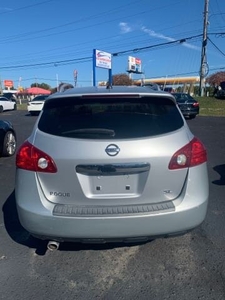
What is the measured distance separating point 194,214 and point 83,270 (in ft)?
3.92

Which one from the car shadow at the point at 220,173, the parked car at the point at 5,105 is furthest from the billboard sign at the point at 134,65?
A: the car shadow at the point at 220,173

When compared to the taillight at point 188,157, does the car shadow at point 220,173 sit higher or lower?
lower

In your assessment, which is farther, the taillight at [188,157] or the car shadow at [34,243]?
the car shadow at [34,243]

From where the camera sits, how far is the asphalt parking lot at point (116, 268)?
2566 millimetres

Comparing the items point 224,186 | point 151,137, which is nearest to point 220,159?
point 224,186

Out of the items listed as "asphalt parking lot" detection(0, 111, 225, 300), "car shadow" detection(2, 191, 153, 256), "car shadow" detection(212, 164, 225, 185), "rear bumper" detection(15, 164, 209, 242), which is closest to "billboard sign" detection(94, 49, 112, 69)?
"car shadow" detection(212, 164, 225, 185)

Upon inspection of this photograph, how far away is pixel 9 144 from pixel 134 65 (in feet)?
160

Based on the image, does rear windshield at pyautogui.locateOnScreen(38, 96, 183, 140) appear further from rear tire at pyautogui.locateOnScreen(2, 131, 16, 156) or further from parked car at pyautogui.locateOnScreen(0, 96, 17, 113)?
parked car at pyautogui.locateOnScreen(0, 96, 17, 113)

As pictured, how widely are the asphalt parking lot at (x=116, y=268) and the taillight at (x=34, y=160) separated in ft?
3.39

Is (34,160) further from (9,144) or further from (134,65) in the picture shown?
(134,65)

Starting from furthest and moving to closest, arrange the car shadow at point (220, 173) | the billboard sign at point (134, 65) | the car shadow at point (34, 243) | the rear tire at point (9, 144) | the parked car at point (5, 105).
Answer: the billboard sign at point (134, 65) → the parked car at point (5, 105) → the rear tire at point (9, 144) → the car shadow at point (220, 173) → the car shadow at point (34, 243)

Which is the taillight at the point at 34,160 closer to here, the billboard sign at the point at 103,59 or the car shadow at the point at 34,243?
the car shadow at the point at 34,243

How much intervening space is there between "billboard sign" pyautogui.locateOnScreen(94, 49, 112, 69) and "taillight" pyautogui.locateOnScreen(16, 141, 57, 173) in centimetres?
3164

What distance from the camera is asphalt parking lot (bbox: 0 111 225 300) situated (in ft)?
8.42
